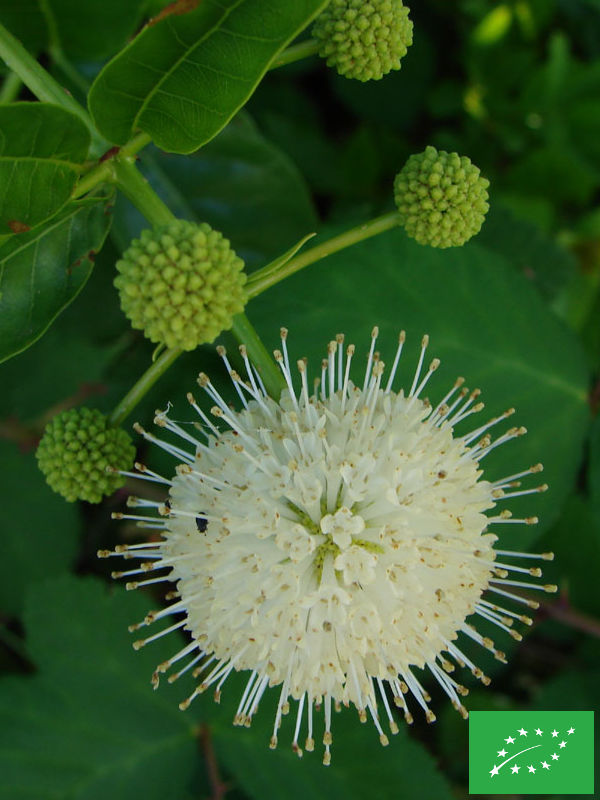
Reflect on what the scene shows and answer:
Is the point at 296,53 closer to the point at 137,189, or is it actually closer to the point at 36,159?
the point at 137,189

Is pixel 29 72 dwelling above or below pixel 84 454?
above

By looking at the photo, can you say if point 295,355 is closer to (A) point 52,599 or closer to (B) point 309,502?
(B) point 309,502

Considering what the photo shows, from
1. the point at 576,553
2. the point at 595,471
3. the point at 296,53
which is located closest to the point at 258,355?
the point at 296,53

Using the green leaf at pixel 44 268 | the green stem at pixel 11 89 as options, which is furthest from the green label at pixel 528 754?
the green stem at pixel 11 89

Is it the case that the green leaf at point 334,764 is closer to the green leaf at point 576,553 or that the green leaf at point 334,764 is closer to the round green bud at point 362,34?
the green leaf at point 576,553

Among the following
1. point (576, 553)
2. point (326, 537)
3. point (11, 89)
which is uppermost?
point (11, 89)

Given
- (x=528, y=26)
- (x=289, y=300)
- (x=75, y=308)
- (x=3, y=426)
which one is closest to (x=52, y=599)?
(x=3, y=426)

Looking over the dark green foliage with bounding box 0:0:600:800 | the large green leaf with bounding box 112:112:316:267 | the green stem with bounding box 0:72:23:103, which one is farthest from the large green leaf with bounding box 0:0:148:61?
the large green leaf with bounding box 112:112:316:267
